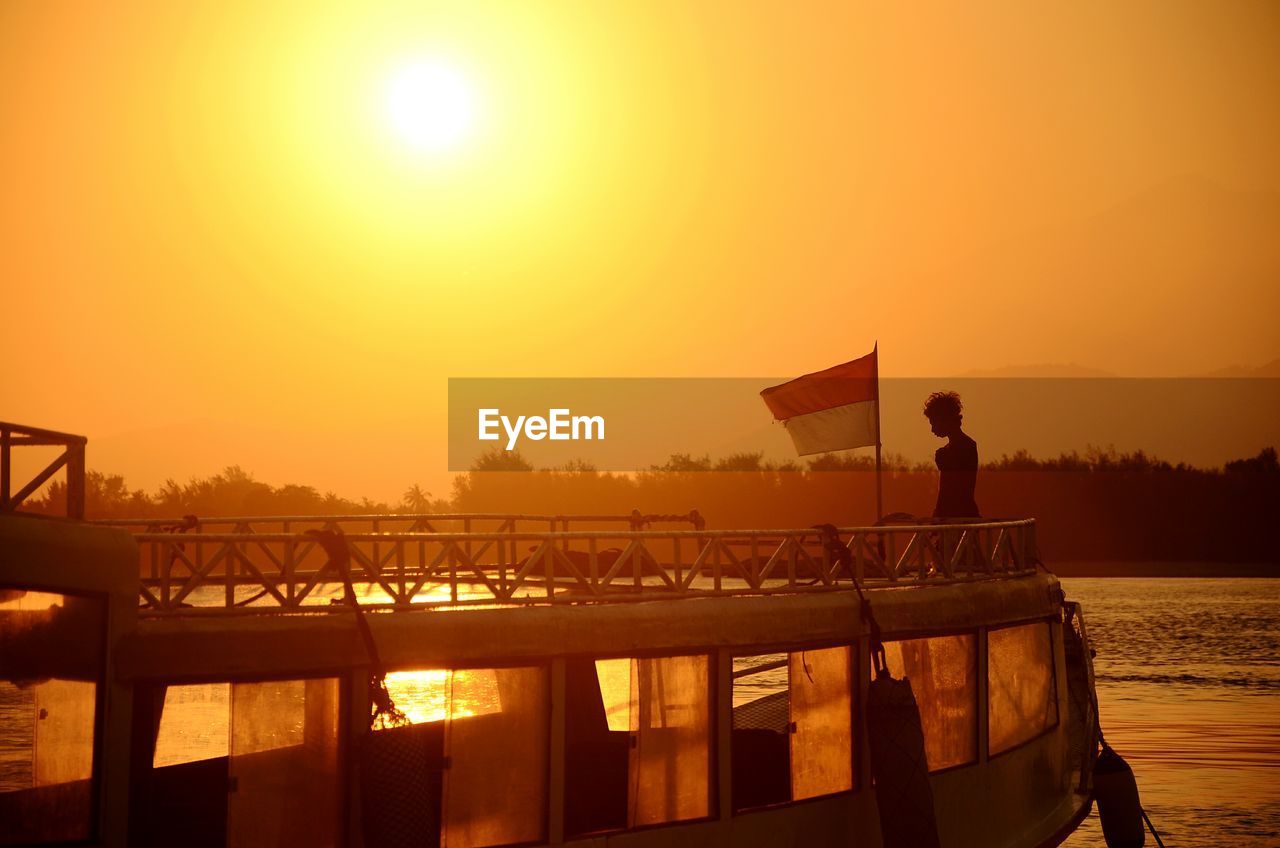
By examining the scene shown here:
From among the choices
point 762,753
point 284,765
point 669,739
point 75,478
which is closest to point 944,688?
point 762,753

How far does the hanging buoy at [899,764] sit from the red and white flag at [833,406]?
621 centimetres

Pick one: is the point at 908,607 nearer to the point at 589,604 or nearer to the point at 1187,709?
the point at 589,604

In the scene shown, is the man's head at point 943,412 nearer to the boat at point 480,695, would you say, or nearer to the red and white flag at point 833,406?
the red and white flag at point 833,406

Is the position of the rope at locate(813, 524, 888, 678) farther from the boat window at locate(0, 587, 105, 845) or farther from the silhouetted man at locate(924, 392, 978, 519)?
the boat window at locate(0, 587, 105, 845)

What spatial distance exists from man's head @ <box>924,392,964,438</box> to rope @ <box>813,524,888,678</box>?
489 centimetres

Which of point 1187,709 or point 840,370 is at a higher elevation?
point 840,370

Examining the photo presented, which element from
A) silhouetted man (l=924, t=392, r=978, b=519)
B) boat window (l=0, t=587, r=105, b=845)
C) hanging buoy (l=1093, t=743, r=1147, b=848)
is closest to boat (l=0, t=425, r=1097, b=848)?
boat window (l=0, t=587, r=105, b=845)

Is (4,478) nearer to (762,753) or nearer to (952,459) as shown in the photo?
(762,753)

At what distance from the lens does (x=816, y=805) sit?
14.9 metres

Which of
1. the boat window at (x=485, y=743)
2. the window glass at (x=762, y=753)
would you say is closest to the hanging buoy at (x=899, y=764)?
the window glass at (x=762, y=753)

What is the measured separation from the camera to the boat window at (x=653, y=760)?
13.6 m

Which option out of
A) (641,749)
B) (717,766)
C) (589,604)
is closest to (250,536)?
(589,604)

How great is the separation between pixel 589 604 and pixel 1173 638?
6479 centimetres

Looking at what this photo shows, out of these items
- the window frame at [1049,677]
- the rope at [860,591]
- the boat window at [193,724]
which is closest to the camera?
the boat window at [193,724]
